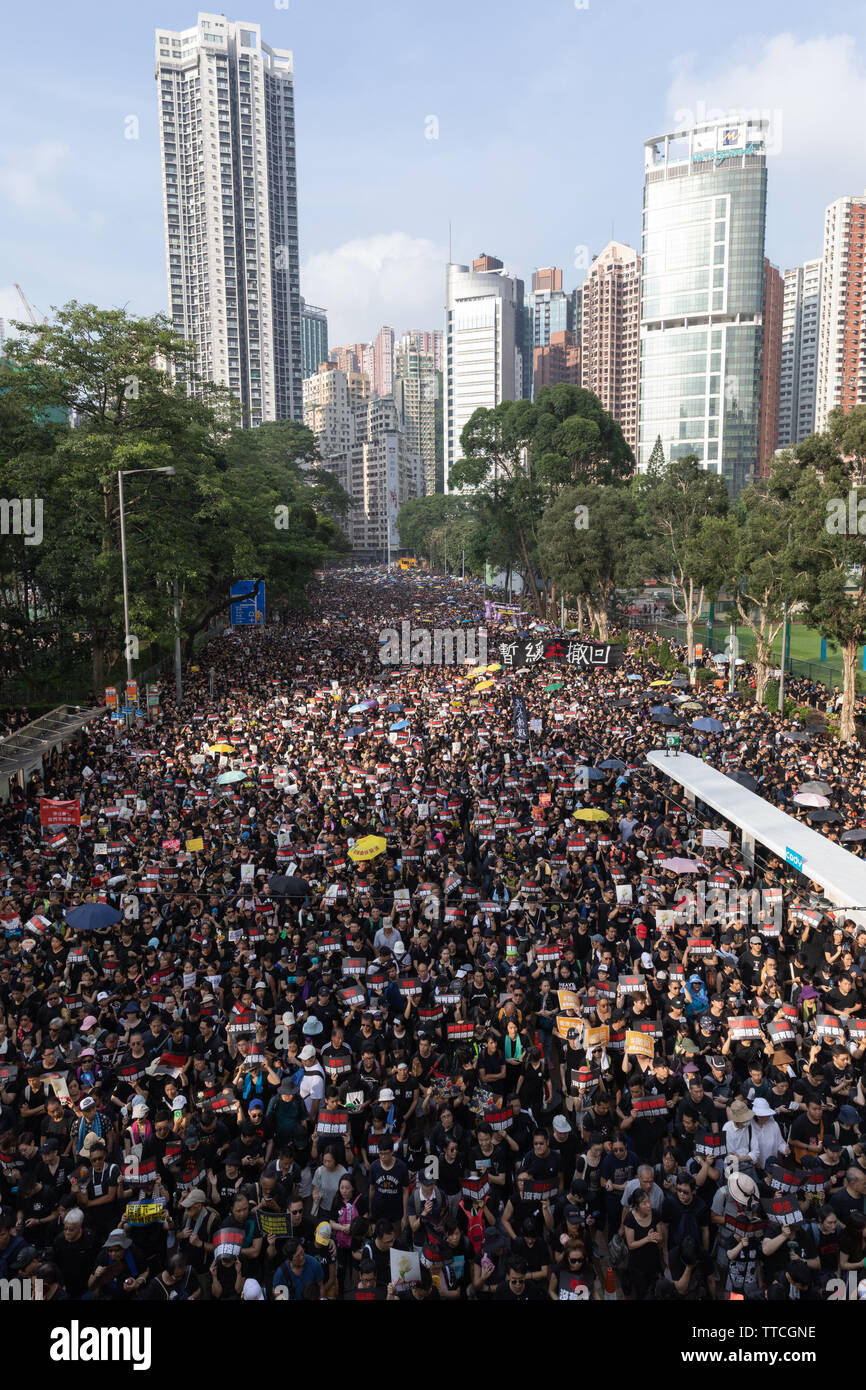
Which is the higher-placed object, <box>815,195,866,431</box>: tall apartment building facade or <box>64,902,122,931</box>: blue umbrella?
<box>815,195,866,431</box>: tall apartment building facade

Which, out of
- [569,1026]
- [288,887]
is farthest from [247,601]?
[569,1026]

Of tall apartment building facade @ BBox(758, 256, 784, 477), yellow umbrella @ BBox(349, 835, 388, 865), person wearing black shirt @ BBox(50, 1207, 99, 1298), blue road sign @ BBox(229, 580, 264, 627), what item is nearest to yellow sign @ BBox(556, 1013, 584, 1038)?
person wearing black shirt @ BBox(50, 1207, 99, 1298)

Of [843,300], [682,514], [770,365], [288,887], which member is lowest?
[288,887]

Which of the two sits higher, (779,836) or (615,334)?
(615,334)

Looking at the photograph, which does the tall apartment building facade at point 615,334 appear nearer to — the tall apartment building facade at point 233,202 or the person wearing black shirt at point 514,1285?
the tall apartment building facade at point 233,202

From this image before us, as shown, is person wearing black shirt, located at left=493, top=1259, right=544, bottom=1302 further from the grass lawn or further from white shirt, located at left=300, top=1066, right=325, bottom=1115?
the grass lawn

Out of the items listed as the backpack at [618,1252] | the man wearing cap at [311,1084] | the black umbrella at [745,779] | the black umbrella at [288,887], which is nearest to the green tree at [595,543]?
the black umbrella at [745,779]

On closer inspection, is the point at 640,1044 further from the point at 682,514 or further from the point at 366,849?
the point at 682,514

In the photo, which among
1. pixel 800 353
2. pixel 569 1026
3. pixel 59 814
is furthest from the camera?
pixel 800 353
